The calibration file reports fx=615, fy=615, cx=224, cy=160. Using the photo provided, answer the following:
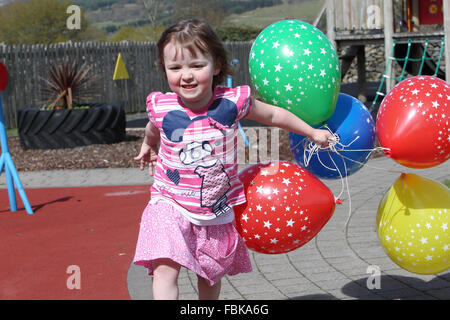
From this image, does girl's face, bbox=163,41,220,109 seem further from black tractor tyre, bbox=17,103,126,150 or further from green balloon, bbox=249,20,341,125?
black tractor tyre, bbox=17,103,126,150

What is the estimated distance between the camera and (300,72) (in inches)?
119

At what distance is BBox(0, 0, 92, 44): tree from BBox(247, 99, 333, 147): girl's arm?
106ft

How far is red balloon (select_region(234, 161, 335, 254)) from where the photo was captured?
2.98m

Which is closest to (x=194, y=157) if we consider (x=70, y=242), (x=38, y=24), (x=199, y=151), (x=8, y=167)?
(x=199, y=151)

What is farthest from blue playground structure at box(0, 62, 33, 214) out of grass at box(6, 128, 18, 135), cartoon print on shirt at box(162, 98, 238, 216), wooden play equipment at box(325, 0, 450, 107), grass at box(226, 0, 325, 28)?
grass at box(226, 0, 325, 28)

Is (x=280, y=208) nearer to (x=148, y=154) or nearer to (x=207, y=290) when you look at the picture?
(x=207, y=290)

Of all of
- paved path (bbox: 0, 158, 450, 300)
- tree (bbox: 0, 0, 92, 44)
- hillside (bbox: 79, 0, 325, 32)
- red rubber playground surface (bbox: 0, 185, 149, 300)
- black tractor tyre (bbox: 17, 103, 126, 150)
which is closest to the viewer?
paved path (bbox: 0, 158, 450, 300)

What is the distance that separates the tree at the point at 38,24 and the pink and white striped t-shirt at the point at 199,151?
32143mm

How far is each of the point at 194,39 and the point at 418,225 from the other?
1.42 metres

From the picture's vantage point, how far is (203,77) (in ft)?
9.14

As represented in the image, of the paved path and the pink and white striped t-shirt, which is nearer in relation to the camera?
the pink and white striped t-shirt
